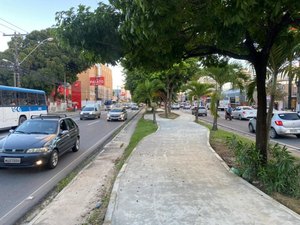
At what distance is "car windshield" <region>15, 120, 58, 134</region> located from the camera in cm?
1009

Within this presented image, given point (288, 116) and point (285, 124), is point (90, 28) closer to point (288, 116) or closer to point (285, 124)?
point (285, 124)

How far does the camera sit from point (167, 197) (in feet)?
19.4

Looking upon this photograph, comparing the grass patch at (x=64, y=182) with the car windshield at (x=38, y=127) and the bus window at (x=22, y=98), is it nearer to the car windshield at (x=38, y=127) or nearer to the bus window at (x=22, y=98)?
the car windshield at (x=38, y=127)

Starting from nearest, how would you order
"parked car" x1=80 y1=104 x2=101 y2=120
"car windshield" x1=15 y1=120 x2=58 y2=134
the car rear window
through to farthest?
"car windshield" x1=15 y1=120 x2=58 y2=134
the car rear window
"parked car" x1=80 y1=104 x2=101 y2=120

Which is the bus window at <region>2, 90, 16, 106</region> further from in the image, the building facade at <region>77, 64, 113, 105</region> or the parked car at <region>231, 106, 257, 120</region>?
the building facade at <region>77, 64, 113, 105</region>

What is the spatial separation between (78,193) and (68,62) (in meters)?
48.3

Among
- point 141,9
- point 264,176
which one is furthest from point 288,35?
point 141,9

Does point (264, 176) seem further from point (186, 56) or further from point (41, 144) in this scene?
point (41, 144)

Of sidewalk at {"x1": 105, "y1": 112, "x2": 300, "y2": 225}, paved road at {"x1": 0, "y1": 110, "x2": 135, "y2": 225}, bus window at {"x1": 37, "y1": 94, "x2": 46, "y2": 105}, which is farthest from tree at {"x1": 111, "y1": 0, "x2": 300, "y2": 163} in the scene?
bus window at {"x1": 37, "y1": 94, "x2": 46, "y2": 105}

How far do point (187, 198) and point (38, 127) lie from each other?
6.28 metres

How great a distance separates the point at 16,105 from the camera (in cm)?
2172

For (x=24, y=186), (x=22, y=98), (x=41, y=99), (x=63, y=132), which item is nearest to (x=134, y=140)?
(x=63, y=132)

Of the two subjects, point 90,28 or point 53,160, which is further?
point 53,160

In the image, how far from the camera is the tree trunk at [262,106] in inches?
293
